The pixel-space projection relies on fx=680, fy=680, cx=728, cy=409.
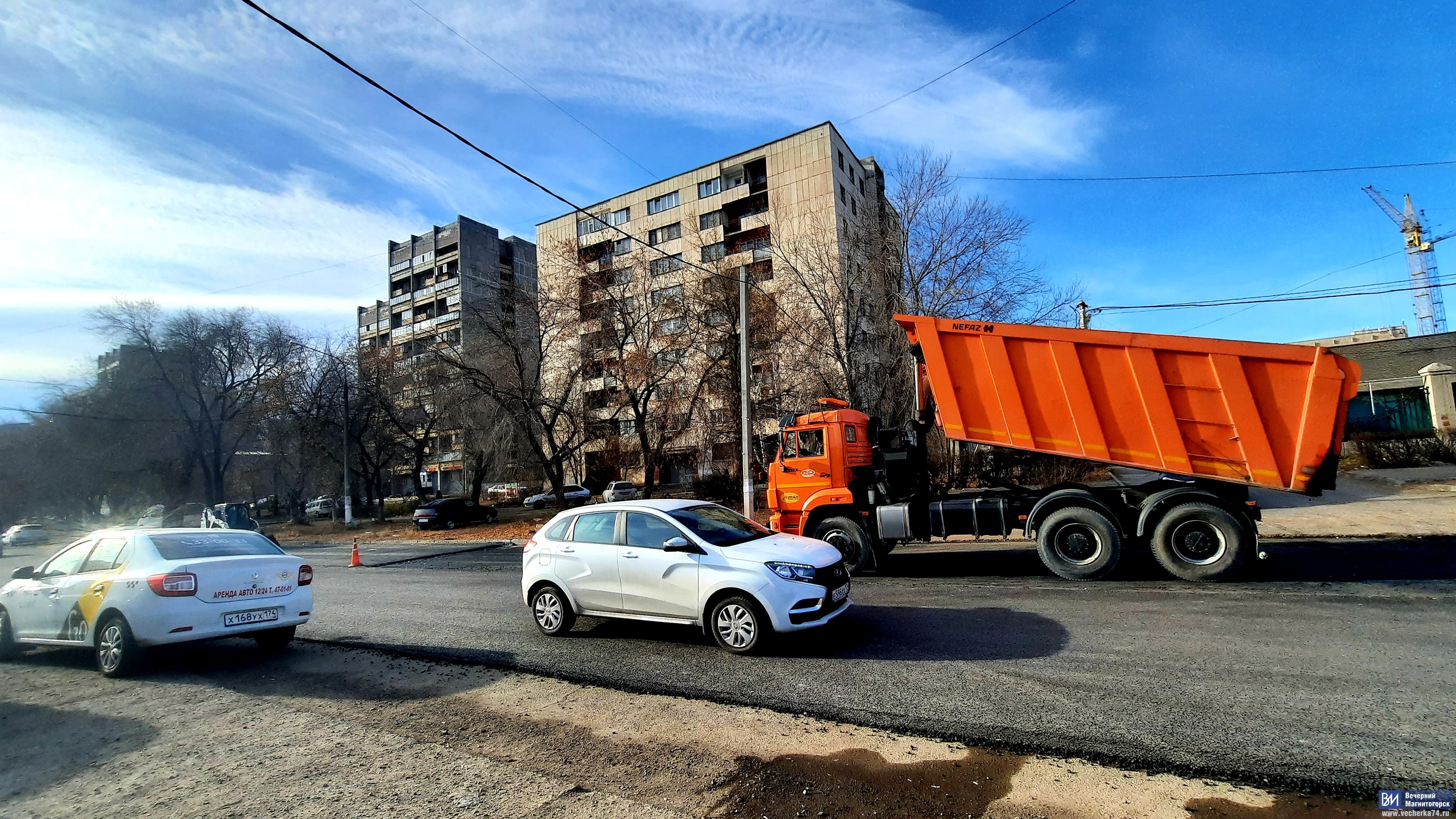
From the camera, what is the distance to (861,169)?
173 feet

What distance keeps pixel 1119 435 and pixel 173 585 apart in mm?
11163

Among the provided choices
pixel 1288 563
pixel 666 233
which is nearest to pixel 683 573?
pixel 1288 563

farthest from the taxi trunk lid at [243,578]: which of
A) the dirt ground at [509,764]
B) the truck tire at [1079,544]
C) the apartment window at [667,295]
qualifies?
the apartment window at [667,295]

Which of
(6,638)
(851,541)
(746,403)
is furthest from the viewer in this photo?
(746,403)

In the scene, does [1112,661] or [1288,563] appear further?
[1288,563]

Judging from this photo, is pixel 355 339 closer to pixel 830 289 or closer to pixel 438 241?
pixel 830 289

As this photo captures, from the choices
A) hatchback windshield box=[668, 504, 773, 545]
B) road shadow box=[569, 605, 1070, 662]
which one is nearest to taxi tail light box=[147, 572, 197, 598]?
road shadow box=[569, 605, 1070, 662]

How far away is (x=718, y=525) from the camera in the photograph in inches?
284

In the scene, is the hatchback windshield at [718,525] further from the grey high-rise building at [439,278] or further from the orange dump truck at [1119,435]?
the grey high-rise building at [439,278]

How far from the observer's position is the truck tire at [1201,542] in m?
8.84

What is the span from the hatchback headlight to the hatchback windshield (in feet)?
1.99

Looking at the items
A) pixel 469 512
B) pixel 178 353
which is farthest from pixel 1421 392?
pixel 178 353

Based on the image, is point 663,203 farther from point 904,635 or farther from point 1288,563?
point 904,635

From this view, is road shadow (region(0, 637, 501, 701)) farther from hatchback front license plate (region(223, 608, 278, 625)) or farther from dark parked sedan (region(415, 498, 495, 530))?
dark parked sedan (region(415, 498, 495, 530))
